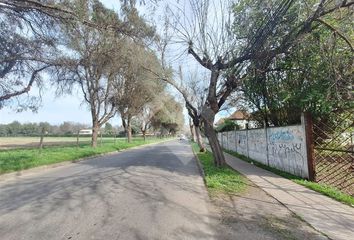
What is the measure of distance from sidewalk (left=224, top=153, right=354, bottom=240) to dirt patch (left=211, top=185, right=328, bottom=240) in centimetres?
20

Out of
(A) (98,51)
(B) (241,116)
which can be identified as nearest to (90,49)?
(A) (98,51)

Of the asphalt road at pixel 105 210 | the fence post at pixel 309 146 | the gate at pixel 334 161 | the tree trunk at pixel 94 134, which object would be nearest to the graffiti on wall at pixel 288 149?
the fence post at pixel 309 146

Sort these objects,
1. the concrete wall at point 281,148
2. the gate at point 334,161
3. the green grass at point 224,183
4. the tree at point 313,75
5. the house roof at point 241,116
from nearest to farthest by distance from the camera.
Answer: the green grass at point 224,183 → the gate at point 334,161 → the tree at point 313,75 → the concrete wall at point 281,148 → the house roof at point 241,116

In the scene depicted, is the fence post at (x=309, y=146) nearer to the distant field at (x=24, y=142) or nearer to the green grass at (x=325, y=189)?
the green grass at (x=325, y=189)

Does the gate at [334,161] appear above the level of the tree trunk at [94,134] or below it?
below

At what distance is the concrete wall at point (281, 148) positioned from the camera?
11656mm

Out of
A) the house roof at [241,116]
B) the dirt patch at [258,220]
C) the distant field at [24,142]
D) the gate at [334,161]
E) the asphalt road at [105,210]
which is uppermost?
the house roof at [241,116]

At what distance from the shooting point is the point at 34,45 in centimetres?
1555

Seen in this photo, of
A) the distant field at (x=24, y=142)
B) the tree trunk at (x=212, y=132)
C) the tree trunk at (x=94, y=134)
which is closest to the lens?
the tree trunk at (x=212, y=132)

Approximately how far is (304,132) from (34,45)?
12.3 m

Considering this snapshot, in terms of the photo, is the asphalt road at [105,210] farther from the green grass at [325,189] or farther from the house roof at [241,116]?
the house roof at [241,116]

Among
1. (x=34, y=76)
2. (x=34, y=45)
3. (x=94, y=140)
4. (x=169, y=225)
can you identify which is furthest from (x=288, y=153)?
(x=94, y=140)

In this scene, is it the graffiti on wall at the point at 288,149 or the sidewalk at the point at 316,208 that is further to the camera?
the graffiti on wall at the point at 288,149

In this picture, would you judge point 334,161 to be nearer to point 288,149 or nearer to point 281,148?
point 288,149
